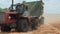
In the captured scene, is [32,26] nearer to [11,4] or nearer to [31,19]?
[31,19]

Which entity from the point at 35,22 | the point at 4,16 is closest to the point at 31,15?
the point at 35,22

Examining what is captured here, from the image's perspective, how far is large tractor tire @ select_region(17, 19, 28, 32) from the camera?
59.3 ft

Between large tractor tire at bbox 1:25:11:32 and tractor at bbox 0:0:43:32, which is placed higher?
tractor at bbox 0:0:43:32

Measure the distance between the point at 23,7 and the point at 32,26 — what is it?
6.97ft

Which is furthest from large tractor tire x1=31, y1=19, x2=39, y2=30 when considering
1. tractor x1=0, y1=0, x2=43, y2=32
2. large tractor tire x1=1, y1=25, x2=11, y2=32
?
large tractor tire x1=1, y1=25, x2=11, y2=32

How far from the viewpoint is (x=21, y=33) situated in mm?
16859

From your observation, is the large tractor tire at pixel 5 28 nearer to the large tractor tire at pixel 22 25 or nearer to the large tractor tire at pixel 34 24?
the large tractor tire at pixel 22 25

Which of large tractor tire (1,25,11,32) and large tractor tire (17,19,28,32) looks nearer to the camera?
large tractor tire (17,19,28,32)

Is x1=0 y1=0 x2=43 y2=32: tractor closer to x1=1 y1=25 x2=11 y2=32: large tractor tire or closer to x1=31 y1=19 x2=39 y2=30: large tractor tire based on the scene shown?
x1=1 y1=25 x2=11 y2=32: large tractor tire

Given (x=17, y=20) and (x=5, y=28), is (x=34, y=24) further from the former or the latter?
(x=5, y=28)

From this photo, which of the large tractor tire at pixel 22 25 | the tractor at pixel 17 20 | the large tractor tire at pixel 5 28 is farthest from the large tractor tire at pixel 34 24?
the large tractor tire at pixel 5 28

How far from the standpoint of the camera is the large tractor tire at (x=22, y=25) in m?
18.1

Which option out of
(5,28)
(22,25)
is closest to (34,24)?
(22,25)

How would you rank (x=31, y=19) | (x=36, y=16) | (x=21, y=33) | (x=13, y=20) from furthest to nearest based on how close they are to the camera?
(x=36, y=16)
(x=31, y=19)
(x=13, y=20)
(x=21, y=33)
